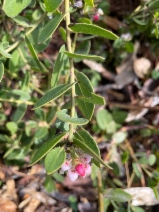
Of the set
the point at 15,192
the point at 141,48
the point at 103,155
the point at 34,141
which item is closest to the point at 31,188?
the point at 15,192

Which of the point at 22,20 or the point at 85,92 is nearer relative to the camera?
the point at 85,92

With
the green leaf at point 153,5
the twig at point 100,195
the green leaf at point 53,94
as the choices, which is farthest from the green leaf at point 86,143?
the green leaf at point 153,5

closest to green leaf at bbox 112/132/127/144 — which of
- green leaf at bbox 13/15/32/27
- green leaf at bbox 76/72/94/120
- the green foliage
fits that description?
the green foliage

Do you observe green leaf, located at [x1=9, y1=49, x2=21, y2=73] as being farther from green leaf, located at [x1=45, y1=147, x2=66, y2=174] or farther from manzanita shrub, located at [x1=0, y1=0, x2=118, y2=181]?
green leaf, located at [x1=45, y1=147, x2=66, y2=174]

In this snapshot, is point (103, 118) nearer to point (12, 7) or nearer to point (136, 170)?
point (136, 170)

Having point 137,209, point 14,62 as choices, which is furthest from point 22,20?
point 137,209

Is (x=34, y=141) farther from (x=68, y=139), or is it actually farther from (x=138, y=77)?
(x=138, y=77)
